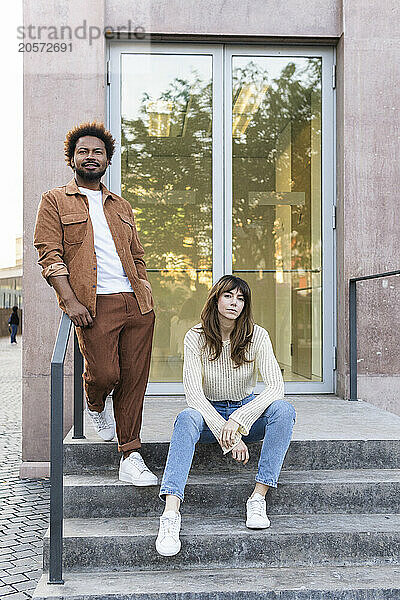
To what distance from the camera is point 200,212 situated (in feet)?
20.9

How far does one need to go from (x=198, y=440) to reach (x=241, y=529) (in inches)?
19.7

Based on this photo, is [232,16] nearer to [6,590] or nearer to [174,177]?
[174,177]

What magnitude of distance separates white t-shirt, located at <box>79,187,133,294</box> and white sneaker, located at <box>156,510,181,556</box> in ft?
3.93

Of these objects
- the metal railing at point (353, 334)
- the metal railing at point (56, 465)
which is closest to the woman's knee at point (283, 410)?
the metal railing at point (56, 465)

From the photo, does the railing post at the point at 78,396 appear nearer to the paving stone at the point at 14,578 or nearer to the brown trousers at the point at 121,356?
the brown trousers at the point at 121,356

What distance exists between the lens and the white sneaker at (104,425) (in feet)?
14.3

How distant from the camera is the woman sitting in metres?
3.78

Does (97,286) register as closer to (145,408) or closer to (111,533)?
(111,533)

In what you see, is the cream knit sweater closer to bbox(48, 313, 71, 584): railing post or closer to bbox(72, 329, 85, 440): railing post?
bbox(72, 329, 85, 440): railing post

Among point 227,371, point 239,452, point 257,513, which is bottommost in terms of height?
point 257,513

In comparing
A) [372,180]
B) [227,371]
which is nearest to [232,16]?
[372,180]

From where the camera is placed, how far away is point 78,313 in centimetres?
389

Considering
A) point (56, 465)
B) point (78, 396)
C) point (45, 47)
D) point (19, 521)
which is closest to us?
point (56, 465)

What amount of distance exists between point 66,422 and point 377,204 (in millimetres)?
2946
